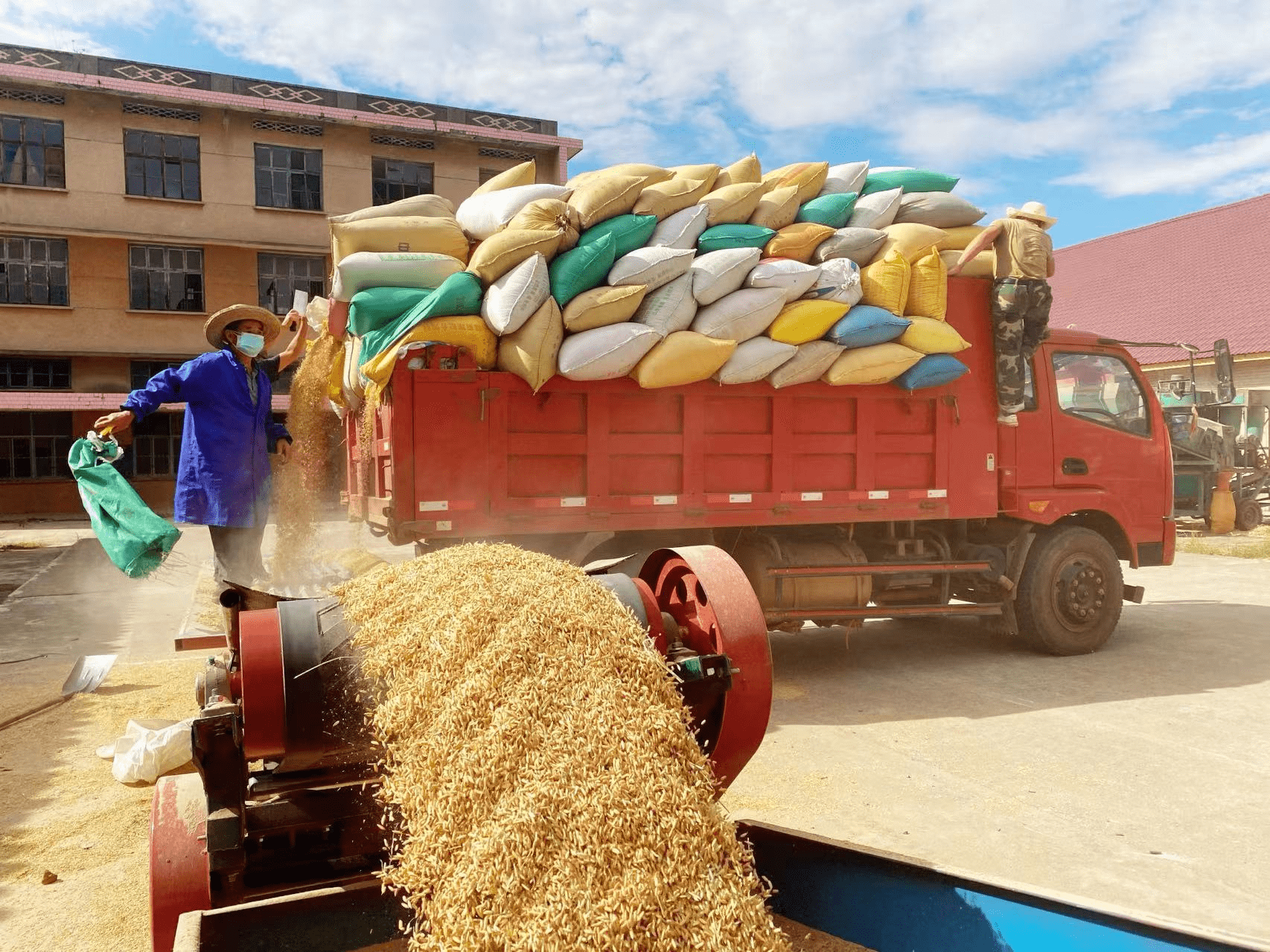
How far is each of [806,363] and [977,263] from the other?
1.76 meters

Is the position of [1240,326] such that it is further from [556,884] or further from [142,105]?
[142,105]

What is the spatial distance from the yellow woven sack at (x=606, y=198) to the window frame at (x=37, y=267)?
20.2 m

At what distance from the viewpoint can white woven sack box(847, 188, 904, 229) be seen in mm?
6379

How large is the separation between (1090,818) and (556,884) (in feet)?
9.42

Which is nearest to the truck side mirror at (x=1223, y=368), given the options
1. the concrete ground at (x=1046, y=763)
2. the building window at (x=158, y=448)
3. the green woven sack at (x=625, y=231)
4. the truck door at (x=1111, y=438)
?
the concrete ground at (x=1046, y=763)

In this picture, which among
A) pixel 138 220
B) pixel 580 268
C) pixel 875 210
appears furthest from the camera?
pixel 138 220

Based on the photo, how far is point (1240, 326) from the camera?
850 inches

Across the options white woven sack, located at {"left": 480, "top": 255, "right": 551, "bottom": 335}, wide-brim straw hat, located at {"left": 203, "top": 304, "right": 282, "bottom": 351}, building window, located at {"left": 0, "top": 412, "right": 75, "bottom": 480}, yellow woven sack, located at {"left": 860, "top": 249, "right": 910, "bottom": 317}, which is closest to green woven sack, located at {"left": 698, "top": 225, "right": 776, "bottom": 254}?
yellow woven sack, located at {"left": 860, "top": 249, "right": 910, "bottom": 317}

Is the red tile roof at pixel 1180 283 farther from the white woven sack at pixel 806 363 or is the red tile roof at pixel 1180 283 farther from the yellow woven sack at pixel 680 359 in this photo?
the yellow woven sack at pixel 680 359

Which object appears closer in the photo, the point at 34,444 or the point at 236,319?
the point at 236,319

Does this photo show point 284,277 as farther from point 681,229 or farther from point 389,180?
point 681,229

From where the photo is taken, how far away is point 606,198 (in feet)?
18.5

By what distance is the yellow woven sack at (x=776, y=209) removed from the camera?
6.12m

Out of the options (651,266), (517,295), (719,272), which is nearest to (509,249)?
(517,295)
